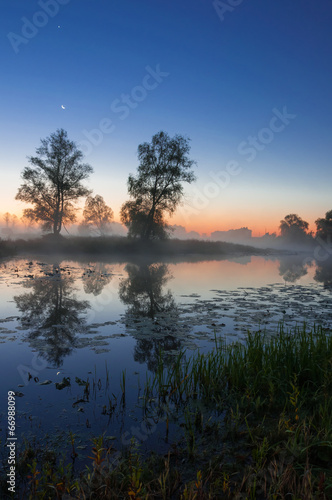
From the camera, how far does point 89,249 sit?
42781mm

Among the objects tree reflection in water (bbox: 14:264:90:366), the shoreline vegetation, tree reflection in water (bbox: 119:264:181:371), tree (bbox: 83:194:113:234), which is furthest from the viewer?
tree (bbox: 83:194:113:234)

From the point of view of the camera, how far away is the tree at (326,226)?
80.4 m

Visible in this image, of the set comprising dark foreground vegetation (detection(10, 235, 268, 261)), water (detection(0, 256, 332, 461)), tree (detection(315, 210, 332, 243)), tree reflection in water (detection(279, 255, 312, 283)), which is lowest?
water (detection(0, 256, 332, 461))

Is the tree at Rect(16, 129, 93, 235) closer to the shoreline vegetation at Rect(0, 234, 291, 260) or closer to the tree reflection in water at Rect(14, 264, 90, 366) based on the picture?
the shoreline vegetation at Rect(0, 234, 291, 260)

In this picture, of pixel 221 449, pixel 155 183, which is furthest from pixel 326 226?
pixel 221 449

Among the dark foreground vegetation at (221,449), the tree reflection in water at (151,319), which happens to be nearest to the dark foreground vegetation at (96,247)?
the tree reflection in water at (151,319)

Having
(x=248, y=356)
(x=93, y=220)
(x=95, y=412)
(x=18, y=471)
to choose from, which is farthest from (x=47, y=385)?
(x=93, y=220)

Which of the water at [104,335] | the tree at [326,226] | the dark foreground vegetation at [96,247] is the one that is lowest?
the water at [104,335]

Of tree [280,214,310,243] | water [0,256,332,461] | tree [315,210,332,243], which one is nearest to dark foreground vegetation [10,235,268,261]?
water [0,256,332,461]

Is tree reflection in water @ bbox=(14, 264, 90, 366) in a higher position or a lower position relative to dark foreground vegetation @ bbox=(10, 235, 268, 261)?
lower

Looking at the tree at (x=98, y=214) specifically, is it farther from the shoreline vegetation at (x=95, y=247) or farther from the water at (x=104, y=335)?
the water at (x=104, y=335)

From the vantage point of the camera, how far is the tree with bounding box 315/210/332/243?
80356 mm

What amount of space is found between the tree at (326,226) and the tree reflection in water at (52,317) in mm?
82470

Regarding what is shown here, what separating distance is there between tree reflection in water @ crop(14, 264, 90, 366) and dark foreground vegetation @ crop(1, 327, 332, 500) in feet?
9.15
